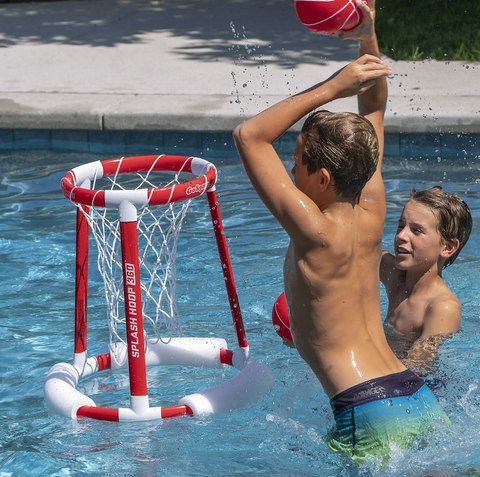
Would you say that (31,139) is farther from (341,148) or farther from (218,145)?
(341,148)

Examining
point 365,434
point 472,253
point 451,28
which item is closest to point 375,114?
point 365,434

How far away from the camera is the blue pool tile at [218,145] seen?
7312mm

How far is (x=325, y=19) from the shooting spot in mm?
2977

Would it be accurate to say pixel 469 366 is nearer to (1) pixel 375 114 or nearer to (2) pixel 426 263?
(2) pixel 426 263

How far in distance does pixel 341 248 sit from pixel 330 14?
927mm

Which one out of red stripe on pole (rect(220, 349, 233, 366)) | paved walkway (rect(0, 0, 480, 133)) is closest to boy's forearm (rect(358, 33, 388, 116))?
red stripe on pole (rect(220, 349, 233, 366))

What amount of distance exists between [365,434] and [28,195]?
181 inches

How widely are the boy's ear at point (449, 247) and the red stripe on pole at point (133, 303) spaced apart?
1541mm

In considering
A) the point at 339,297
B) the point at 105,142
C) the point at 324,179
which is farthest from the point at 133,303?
the point at 105,142

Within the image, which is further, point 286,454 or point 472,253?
point 472,253

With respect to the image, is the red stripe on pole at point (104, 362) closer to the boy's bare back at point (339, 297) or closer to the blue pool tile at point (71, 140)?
the boy's bare back at point (339, 297)

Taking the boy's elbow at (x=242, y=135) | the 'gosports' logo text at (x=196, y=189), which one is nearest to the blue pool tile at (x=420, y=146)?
the 'gosports' logo text at (x=196, y=189)

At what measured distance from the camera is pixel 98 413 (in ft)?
11.3

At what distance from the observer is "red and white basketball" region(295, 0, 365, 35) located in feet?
9.57
